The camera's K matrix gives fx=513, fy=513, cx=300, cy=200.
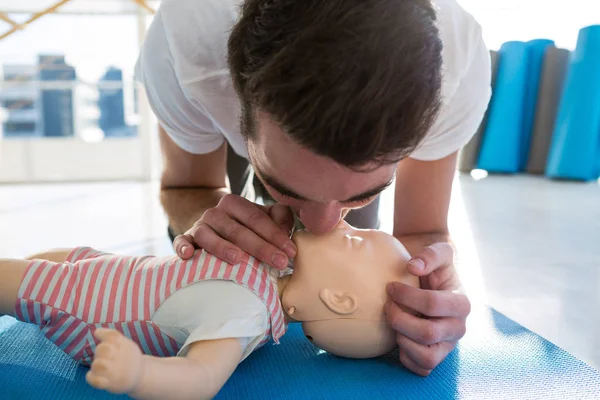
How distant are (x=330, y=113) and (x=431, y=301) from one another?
373 mm

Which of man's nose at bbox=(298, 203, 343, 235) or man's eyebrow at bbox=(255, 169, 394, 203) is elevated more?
man's eyebrow at bbox=(255, 169, 394, 203)

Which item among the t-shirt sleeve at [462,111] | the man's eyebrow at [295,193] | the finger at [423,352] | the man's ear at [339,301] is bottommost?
the finger at [423,352]

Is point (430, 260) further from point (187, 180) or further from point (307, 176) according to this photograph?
point (187, 180)

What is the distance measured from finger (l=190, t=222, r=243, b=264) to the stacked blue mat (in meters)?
3.89

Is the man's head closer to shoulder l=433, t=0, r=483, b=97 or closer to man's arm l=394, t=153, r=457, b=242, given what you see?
shoulder l=433, t=0, r=483, b=97

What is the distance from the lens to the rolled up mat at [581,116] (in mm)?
3924

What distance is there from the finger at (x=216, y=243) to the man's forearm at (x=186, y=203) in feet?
1.38

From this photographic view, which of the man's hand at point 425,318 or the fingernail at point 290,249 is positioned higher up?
the fingernail at point 290,249

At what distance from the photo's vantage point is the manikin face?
66 cm

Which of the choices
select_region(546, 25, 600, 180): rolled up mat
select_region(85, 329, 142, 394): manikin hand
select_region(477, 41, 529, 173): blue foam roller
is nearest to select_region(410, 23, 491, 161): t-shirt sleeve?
select_region(85, 329, 142, 394): manikin hand

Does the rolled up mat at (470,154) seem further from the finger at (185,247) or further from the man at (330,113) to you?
the finger at (185,247)

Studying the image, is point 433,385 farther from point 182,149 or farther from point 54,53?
point 54,53

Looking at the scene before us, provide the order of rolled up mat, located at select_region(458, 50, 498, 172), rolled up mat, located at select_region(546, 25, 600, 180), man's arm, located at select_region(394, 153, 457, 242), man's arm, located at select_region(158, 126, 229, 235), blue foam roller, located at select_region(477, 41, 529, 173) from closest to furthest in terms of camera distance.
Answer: man's arm, located at select_region(394, 153, 457, 242) → man's arm, located at select_region(158, 126, 229, 235) → rolled up mat, located at select_region(546, 25, 600, 180) → blue foam roller, located at select_region(477, 41, 529, 173) → rolled up mat, located at select_region(458, 50, 498, 172)

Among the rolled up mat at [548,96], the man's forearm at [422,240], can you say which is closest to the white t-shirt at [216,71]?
the man's forearm at [422,240]
